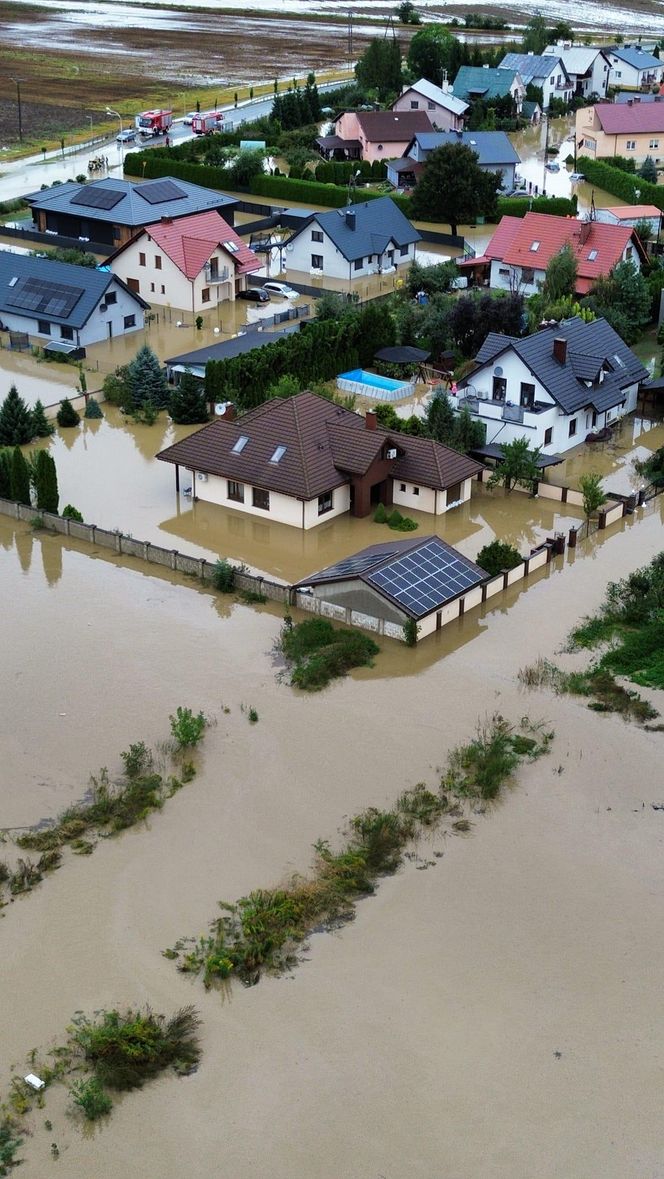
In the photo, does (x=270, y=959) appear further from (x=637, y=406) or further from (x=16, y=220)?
(x=16, y=220)

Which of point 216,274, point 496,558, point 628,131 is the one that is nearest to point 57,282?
point 216,274

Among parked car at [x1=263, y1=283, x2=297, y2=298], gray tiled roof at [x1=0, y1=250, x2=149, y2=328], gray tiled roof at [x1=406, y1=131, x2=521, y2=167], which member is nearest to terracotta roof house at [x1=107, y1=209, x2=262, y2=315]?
parked car at [x1=263, y1=283, x2=297, y2=298]

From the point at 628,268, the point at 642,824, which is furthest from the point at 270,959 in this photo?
the point at 628,268

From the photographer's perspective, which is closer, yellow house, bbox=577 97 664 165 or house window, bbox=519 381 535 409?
house window, bbox=519 381 535 409

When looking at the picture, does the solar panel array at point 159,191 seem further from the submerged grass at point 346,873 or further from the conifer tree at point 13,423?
the submerged grass at point 346,873

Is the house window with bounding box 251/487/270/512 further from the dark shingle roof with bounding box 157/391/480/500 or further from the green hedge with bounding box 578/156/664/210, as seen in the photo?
the green hedge with bounding box 578/156/664/210

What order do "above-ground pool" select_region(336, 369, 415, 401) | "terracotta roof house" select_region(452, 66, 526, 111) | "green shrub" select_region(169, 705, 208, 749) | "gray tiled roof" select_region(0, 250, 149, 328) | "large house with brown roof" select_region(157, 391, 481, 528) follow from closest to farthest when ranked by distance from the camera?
1. "green shrub" select_region(169, 705, 208, 749)
2. "large house with brown roof" select_region(157, 391, 481, 528)
3. "above-ground pool" select_region(336, 369, 415, 401)
4. "gray tiled roof" select_region(0, 250, 149, 328)
5. "terracotta roof house" select_region(452, 66, 526, 111)
